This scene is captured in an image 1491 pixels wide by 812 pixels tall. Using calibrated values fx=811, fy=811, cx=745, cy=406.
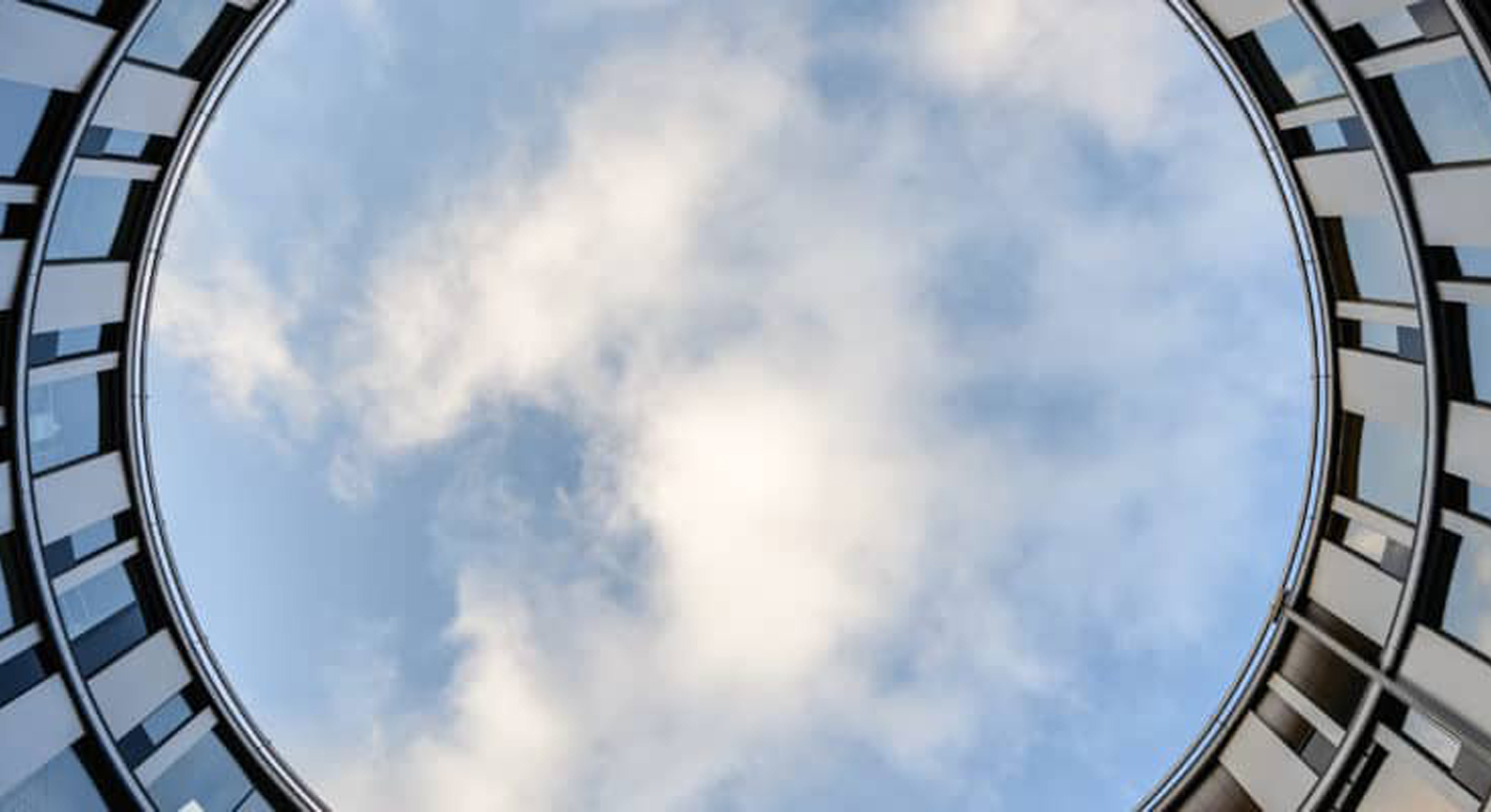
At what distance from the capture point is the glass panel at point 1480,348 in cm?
1619

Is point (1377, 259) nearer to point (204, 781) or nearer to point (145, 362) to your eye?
point (145, 362)

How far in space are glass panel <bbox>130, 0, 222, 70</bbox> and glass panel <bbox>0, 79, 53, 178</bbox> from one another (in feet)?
8.52

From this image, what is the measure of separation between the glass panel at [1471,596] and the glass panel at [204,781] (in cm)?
2989

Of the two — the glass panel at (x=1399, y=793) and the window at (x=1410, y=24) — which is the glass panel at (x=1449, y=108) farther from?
the glass panel at (x=1399, y=793)

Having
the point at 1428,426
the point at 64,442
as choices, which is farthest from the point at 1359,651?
the point at 64,442

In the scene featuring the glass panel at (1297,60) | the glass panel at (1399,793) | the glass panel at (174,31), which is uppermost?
the glass panel at (174,31)

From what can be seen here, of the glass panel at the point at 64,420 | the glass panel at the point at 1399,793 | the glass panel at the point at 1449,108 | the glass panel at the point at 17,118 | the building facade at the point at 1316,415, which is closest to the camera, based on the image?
the glass panel at the point at 1449,108

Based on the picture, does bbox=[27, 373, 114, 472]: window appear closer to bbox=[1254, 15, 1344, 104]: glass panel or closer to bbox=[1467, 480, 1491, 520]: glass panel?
bbox=[1254, 15, 1344, 104]: glass panel

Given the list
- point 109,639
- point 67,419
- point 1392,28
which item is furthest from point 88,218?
point 1392,28

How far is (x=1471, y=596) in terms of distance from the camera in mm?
16641

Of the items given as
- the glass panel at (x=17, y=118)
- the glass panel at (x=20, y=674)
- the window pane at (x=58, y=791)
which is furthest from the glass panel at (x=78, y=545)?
the glass panel at (x=17, y=118)

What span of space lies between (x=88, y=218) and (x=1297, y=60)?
2873 cm

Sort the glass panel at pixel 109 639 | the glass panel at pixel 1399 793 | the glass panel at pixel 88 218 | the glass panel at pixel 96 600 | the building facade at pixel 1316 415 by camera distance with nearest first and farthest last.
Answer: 1. the building facade at pixel 1316 415
2. the glass panel at pixel 1399 793
3. the glass panel at pixel 88 218
4. the glass panel at pixel 96 600
5. the glass panel at pixel 109 639

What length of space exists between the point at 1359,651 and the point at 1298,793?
386cm
